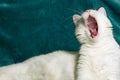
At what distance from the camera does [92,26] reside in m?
1.12

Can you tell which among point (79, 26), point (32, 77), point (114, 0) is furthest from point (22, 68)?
point (114, 0)

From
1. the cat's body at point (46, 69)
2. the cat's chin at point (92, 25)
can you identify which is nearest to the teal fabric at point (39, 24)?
the cat's body at point (46, 69)

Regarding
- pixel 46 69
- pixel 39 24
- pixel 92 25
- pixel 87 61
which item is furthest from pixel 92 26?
pixel 39 24

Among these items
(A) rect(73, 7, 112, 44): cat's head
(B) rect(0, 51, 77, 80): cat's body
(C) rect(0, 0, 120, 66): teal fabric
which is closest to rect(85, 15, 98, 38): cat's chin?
(A) rect(73, 7, 112, 44): cat's head

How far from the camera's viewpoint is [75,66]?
118 cm

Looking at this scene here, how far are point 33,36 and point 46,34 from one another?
0.07 meters

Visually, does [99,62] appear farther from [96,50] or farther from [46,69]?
[46,69]

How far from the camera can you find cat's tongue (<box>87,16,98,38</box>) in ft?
3.65

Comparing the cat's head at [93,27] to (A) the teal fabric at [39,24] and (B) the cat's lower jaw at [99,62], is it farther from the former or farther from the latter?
(A) the teal fabric at [39,24]

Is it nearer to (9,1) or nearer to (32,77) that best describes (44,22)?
(9,1)

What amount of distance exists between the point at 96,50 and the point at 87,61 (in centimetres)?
5

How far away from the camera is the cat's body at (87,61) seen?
3.67 ft

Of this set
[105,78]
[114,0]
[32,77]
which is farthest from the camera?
[114,0]

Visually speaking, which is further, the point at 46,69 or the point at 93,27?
the point at 46,69
